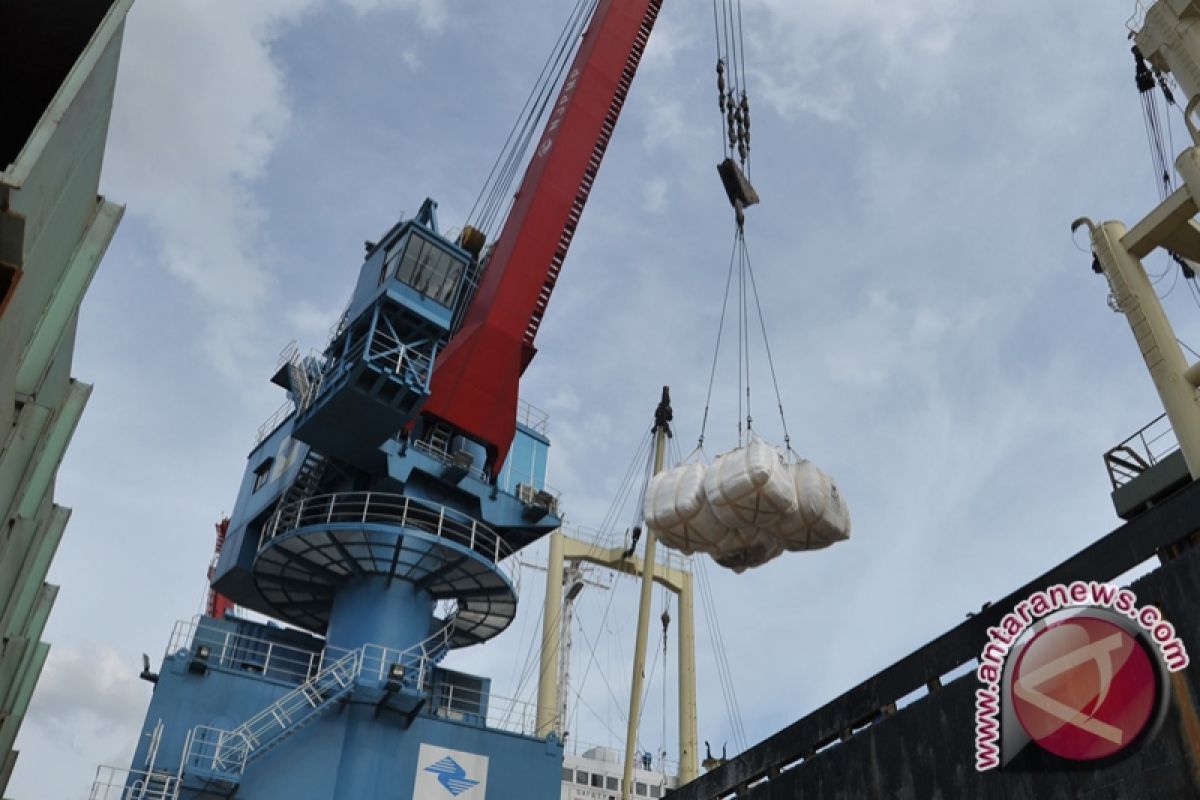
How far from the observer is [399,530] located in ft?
80.3

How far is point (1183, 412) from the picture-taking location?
50.4 feet

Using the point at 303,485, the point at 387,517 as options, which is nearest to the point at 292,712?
the point at 387,517

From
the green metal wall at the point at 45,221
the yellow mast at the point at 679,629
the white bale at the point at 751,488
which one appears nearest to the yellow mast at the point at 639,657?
the yellow mast at the point at 679,629

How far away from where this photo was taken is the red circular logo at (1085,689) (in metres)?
8.93

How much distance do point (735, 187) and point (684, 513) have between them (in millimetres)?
9289

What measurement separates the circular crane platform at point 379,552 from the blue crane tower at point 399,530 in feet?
0.25

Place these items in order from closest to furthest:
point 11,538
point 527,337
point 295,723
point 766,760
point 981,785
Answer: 1. point 11,538
2. point 981,785
3. point 766,760
4. point 295,723
5. point 527,337

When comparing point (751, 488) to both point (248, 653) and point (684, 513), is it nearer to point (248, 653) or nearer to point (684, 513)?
point (684, 513)

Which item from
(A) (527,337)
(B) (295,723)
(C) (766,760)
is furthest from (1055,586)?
(A) (527,337)

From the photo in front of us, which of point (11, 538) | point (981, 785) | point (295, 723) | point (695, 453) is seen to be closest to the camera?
point (11, 538)

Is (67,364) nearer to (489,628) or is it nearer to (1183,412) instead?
(1183,412)

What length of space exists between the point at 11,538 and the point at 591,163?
79.1 ft

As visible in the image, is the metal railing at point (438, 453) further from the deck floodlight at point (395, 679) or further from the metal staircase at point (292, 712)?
the deck floodlight at point (395, 679)

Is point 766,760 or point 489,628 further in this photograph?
point 489,628
